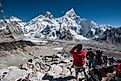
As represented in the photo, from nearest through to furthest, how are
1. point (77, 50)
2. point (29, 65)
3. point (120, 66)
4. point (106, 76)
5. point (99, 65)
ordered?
point (120, 66), point (106, 76), point (99, 65), point (77, 50), point (29, 65)

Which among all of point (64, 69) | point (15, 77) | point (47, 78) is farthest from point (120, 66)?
point (64, 69)

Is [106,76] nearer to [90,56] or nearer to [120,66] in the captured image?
[120,66]

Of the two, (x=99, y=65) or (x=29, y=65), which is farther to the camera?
(x=29, y=65)

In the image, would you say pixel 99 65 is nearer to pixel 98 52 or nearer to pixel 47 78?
pixel 98 52

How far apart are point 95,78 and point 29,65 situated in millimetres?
9672

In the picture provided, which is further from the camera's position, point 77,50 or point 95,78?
point 77,50

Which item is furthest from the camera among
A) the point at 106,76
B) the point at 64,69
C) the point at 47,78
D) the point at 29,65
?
the point at 29,65

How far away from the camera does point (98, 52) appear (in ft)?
41.3

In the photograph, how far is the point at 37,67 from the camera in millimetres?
20250

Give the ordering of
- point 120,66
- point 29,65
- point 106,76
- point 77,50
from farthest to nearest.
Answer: point 29,65 → point 77,50 → point 106,76 → point 120,66

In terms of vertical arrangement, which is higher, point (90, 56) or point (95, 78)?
point (90, 56)

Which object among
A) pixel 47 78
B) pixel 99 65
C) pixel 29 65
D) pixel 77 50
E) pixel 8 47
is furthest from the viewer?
pixel 8 47

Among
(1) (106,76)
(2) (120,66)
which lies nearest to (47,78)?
(1) (106,76)

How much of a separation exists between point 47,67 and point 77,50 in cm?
744
